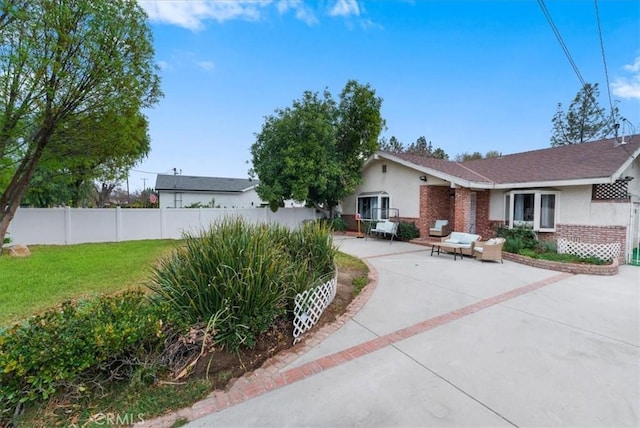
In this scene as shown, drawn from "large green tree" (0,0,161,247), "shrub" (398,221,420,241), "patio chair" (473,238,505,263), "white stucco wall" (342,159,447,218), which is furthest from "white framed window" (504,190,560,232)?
"large green tree" (0,0,161,247)

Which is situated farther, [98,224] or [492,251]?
[98,224]

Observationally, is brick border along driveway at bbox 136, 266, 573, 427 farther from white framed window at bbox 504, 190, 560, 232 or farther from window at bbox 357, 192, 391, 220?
window at bbox 357, 192, 391, 220

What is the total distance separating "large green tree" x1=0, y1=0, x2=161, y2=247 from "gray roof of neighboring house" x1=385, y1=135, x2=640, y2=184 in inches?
438

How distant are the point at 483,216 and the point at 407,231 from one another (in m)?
3.39

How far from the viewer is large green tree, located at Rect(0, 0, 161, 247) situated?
6070mm

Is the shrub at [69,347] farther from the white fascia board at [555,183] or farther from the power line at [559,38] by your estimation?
the white fascia board at [555,183]

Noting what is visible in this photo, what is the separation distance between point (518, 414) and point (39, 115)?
10.8m

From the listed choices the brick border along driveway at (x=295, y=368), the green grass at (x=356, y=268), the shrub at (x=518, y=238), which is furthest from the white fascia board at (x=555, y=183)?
the green grass at (x=356, y=268)

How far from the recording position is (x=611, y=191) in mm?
9250

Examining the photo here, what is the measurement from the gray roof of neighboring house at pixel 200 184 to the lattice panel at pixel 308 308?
26.3 metres

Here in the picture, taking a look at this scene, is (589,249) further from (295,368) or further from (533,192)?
(295,368)

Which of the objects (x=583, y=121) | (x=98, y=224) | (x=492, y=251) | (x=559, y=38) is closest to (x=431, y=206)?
(x=492, y=251)

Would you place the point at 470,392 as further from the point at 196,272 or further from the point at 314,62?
the point at 314,62

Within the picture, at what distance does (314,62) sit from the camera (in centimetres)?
1205
